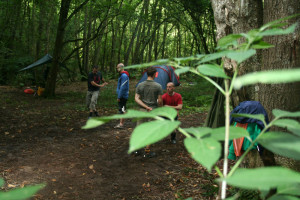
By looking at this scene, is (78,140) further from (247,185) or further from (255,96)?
(247,185)

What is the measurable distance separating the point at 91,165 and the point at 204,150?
4550mm

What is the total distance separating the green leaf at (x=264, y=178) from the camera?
1.28ft

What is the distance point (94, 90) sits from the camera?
7.84m

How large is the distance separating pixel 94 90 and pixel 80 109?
1844mm

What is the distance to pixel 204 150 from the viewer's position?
516mm

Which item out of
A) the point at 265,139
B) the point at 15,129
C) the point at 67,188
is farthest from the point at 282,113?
the point at 15,129

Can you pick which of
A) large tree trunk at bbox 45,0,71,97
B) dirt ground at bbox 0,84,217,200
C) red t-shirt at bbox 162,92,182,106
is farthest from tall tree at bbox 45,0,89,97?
red t-shirt at bbox 162,92,182,106

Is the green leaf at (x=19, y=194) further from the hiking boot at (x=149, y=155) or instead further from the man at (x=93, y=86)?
the man at (x=93, y=86)

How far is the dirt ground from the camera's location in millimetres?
3834

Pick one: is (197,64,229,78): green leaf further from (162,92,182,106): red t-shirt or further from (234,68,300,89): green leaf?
(162,92,182,106): red t-shirt

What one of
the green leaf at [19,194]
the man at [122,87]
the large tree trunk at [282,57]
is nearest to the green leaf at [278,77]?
the green leaf at [19,194]

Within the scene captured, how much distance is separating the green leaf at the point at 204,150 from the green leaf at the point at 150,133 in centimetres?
5

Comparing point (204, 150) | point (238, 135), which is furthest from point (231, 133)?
point (204, 150)

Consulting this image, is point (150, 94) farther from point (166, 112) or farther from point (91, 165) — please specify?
point (166, 112)
